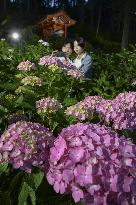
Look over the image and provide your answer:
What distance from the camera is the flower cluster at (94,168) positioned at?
2.50m

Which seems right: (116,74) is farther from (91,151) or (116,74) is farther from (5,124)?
(91,151)

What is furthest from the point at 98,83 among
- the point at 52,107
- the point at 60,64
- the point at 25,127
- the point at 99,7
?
the point at 99,7

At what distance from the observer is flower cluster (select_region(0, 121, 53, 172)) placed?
9.04ft

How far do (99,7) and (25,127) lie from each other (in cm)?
6635

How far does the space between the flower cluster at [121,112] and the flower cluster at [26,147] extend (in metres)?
1.14

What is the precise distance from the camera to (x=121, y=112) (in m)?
3.99

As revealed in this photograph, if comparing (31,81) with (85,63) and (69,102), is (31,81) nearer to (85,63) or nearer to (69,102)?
(69,102)

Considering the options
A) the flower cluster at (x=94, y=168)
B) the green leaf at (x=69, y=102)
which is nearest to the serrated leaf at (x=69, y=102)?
the green leaf at (x=69, y=102)

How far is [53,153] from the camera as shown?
2.64 metres

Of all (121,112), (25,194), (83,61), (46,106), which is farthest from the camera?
(83,61)

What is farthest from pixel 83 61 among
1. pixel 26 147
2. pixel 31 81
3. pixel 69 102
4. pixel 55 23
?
pixel 55 23

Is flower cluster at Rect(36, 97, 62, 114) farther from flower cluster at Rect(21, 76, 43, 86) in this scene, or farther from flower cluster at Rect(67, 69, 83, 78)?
flower cluster at Rect(67, 69, 83, 78)

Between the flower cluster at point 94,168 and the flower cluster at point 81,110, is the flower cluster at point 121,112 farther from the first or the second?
the flower cluster at point 94,168

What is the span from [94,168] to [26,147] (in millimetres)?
396
